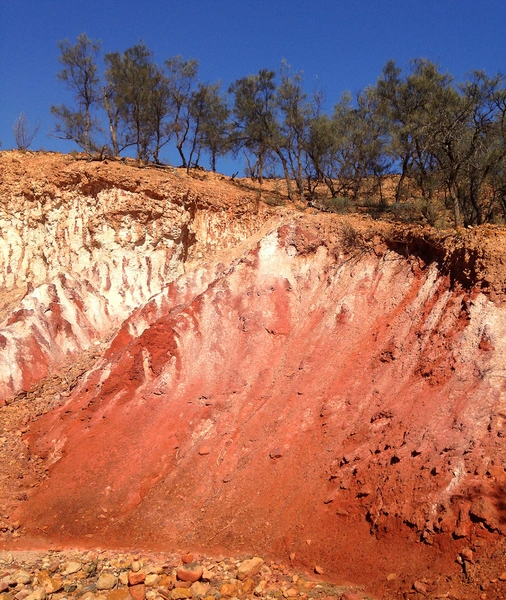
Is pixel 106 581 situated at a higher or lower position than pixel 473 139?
lower

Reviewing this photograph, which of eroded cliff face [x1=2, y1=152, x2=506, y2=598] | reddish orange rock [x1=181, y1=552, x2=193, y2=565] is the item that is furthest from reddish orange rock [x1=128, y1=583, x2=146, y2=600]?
eroded cliff face [x1=2, y1=152, x2=506, y2=598]

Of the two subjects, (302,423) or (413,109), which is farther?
(413,109)

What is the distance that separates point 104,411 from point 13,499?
285cm

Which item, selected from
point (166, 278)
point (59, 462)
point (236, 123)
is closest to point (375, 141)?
point (236, 123)

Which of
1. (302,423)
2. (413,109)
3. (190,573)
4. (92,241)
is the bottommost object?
(190,573)

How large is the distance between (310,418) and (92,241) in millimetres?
13965

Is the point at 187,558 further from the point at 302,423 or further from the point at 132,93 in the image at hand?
the point at 132,93

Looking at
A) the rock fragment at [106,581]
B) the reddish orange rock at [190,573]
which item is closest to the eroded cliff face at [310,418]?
the reddish orange rock at [190,573]

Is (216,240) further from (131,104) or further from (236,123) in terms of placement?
(131,104)

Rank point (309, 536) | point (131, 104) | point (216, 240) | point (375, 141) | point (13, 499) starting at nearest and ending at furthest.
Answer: point (309, 536), point (13, 499), point (216, 240), point (375, 141), point (131, 104)

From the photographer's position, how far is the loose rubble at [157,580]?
731cm

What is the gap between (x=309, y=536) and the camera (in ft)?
27.7

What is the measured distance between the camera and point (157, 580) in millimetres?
7895

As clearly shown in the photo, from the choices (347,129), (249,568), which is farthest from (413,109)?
(249,568)
